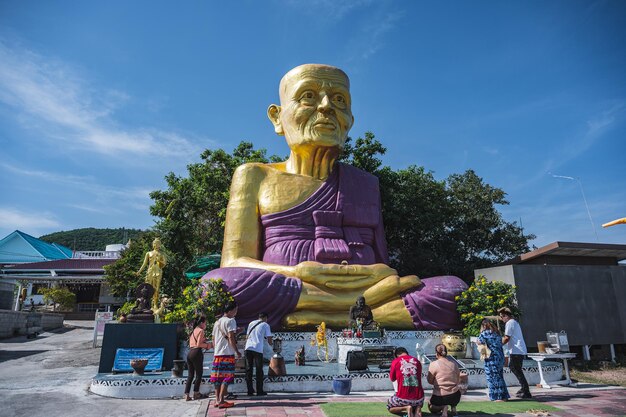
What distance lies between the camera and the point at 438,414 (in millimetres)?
4641

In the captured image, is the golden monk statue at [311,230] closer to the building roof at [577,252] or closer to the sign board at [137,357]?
the sign board at [137,357]

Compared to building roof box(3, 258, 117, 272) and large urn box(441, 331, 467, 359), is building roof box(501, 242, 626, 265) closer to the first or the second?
large urn box(441, 331, 467, 359)

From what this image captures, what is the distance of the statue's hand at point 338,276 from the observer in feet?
29.4

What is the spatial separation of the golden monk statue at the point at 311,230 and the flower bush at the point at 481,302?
0.25 meters

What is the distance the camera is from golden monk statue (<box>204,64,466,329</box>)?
8.72 m

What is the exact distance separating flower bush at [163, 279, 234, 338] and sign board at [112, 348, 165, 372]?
2.43ft

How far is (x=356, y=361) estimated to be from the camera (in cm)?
658

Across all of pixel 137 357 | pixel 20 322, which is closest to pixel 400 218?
pixel 137 357

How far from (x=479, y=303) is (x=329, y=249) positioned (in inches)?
124

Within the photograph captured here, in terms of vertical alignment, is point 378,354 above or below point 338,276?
below

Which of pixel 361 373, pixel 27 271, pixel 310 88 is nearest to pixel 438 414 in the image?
pixel 361 373

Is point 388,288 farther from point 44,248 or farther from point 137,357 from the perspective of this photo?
point 44,248

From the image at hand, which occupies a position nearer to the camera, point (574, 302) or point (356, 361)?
point (356, 361)

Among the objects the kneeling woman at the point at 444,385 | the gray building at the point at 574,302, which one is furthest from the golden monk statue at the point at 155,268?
the gray building at the point at 574,302
